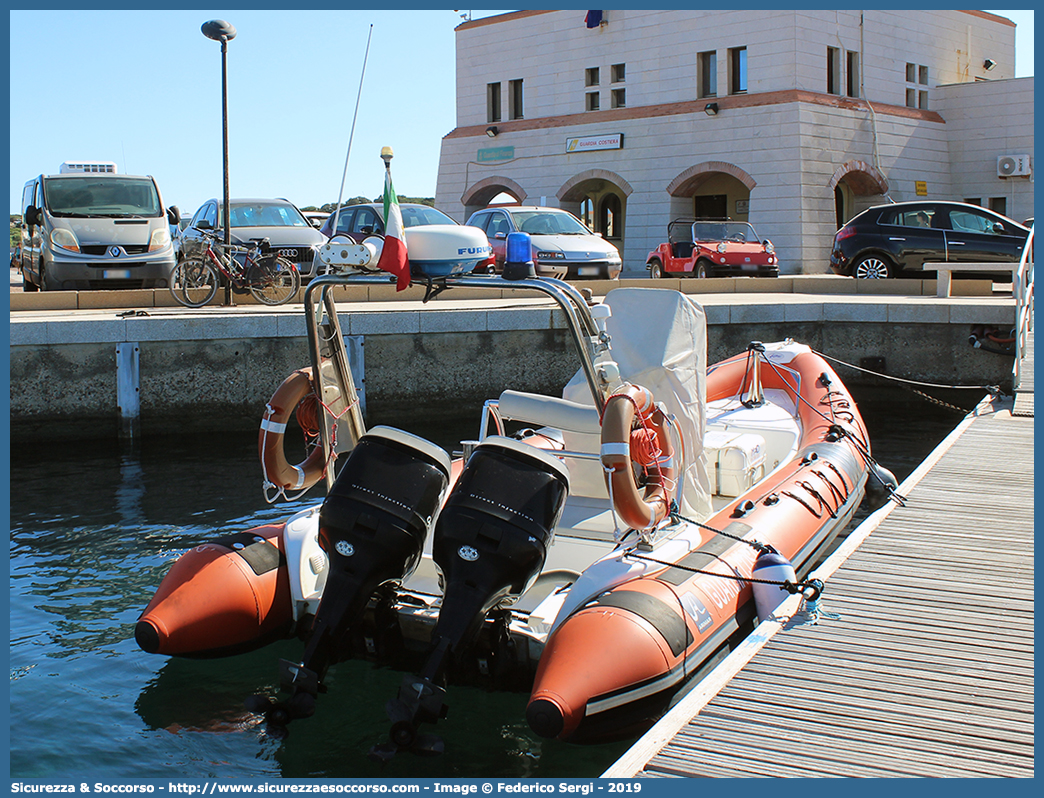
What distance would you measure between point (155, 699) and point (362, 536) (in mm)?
1717

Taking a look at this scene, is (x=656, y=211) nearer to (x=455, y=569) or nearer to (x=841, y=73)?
(x=841, y=73)

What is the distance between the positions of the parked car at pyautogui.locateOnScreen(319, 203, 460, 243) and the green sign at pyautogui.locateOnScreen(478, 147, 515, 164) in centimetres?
1603

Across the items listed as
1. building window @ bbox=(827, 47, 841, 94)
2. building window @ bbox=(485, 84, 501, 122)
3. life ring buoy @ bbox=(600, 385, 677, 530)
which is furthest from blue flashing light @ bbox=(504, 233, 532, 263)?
building window @ bbox=(485, 84, 501, 122)

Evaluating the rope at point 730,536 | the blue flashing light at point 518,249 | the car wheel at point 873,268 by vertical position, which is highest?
the car wheel at point 873,268

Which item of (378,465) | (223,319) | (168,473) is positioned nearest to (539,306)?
(223,319)

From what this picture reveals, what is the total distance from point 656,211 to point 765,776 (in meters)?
27.8

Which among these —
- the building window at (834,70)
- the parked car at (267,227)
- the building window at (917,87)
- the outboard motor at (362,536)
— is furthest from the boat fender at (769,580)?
the building window at (917,87)

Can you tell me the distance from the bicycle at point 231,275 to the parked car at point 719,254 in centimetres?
968

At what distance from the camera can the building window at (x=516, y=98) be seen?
110 ft

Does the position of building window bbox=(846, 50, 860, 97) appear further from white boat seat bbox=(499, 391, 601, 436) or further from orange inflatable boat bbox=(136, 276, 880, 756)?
white boat seat bbox=(499, 391, 601, 436)

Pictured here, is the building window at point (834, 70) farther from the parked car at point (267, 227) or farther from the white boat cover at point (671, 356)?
the white boat cover at point (671, 356)

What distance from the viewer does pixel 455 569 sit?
4.40 meters

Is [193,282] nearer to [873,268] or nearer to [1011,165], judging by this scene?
[873,268]

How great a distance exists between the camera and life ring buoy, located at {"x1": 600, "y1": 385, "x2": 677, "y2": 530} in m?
4.90
